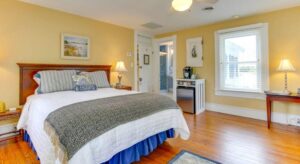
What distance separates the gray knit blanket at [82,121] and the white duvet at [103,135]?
6 cm

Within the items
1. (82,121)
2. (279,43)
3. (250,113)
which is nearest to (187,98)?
(250,113)

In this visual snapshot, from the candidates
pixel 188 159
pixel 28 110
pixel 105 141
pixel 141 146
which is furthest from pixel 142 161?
pixel 28 110

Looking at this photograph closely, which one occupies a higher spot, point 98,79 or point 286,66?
point 286,66

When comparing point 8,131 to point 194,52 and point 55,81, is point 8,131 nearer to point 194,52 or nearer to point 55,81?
point 55,81

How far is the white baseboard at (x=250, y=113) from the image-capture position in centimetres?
336

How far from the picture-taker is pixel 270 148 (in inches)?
90.7

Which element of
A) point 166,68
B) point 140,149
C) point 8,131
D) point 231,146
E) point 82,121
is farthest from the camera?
point 166,68

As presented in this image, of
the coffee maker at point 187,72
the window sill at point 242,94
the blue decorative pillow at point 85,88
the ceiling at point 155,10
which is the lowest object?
the window sill at point 242,94

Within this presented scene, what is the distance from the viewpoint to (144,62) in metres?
5.34

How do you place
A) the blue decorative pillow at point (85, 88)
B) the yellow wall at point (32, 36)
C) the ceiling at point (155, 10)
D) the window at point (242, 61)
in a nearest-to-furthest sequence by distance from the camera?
1. the yellow wall at point (32, 36)
2. the blue decorative pillow at point (85, 88)
3. the ceiling at point (155, 10)
4. the window at point (242, 61)

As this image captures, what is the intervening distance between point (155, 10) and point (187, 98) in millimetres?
2305

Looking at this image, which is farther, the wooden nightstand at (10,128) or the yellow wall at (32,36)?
the yellow wall at (32,36)

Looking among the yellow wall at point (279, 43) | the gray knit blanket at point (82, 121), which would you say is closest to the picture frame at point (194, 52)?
the yellow wall at point (279, 43)

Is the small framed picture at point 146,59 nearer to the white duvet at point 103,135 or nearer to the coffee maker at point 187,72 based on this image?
the coffee maker at point 187,72
